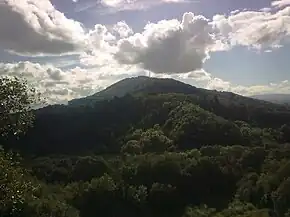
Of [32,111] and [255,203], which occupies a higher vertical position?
[32,111]

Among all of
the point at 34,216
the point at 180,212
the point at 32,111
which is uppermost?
the point at 32,111

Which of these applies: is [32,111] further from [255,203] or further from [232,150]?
[232,150]

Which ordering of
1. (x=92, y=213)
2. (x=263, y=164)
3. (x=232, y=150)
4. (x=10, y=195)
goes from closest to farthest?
(x=10, y=195) → (x=92, y=213) → (x=263, y=164) → (x=232, y=150)

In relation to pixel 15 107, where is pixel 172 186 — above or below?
below

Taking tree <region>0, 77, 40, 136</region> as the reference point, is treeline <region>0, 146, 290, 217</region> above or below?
below

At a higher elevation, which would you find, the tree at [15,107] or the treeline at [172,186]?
the tree at [15,107]

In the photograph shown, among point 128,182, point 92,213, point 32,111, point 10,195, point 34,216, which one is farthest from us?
point 128,182

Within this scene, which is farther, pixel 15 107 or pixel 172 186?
pixel 172 186

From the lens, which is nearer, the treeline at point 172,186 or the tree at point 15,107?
the tree at point 15,107

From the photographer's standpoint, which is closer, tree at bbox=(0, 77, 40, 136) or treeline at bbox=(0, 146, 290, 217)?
tree at bbox=(0, 77, 40, 136)

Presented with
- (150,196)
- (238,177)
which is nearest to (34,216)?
(150,196)

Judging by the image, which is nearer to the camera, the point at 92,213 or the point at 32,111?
the point at 32,111
